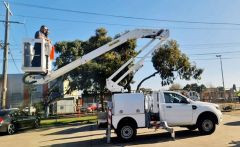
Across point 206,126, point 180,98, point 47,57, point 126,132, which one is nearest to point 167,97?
point 180,98

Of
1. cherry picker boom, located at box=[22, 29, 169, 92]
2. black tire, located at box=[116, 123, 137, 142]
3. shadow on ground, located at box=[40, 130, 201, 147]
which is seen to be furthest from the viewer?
black tire, located at box=[116, 123, 137, 142]

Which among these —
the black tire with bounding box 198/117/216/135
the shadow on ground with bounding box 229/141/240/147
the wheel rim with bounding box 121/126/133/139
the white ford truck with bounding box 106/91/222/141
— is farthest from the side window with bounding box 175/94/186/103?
the shadow on ground with bounding box 229/141/240/147

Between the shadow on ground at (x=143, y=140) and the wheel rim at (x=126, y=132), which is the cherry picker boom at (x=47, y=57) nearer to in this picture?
the wheel rim at (x=126, y=132)

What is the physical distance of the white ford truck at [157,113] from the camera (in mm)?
14180

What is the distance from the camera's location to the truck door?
48.0 ft

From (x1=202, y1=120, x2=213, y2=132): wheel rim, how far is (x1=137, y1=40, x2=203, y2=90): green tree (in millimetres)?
13153

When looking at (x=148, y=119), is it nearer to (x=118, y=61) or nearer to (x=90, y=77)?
(x=118, y=61)

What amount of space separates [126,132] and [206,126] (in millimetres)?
3467

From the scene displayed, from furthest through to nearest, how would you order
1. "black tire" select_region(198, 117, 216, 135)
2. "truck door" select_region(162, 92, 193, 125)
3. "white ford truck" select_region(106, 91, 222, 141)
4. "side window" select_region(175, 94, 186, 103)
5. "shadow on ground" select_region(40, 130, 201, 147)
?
1. "side window" select_region(175, 94, 186, 103)
2. "black tire" select_region(198, 117, 216, 135)
3. "truck door" select_region(162, 92, 193, 125)
4. "white ford truck" select_region(106, 91, 222, 141)
5. "shadow on ground" select_region(40, 130, 201, 147)

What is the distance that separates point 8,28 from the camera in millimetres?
26016

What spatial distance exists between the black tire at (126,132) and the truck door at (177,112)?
1585 mm

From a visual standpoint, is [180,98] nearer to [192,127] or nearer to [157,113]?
[157,113]

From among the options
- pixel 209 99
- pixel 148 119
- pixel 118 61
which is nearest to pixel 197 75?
pixel 118 61

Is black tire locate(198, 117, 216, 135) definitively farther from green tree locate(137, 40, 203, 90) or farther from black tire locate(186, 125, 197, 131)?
green tree locate(137, 40, 203, 90)
